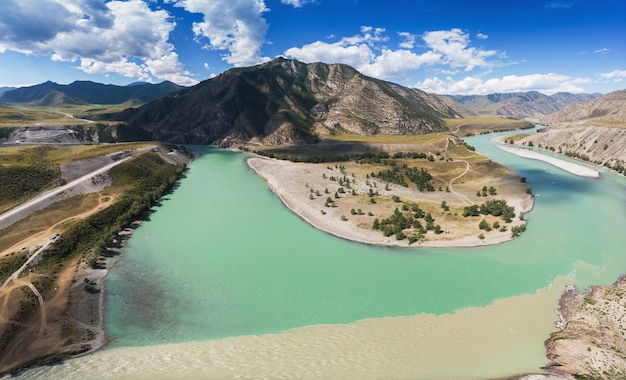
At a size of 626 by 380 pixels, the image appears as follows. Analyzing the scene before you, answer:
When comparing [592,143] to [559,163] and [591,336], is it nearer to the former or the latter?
[559,163]

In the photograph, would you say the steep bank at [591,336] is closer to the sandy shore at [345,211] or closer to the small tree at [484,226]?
the sandy shore at [345,211]

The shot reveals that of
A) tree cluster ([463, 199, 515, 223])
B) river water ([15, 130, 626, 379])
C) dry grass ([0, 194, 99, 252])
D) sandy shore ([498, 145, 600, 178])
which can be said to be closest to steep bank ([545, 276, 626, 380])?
river water ([15, 130, 626, 379])

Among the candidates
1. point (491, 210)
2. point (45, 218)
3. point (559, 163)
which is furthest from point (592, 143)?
point (45, 218)

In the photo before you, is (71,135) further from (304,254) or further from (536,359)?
(536,359)

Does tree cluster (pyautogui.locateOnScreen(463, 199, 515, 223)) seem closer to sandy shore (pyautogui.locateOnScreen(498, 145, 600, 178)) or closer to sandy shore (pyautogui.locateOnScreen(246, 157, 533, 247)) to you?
sandy shore (pyautogui.locateOnScreen(246, 157, 533, 247))

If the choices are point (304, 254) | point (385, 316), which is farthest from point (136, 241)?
point (385, 316)
